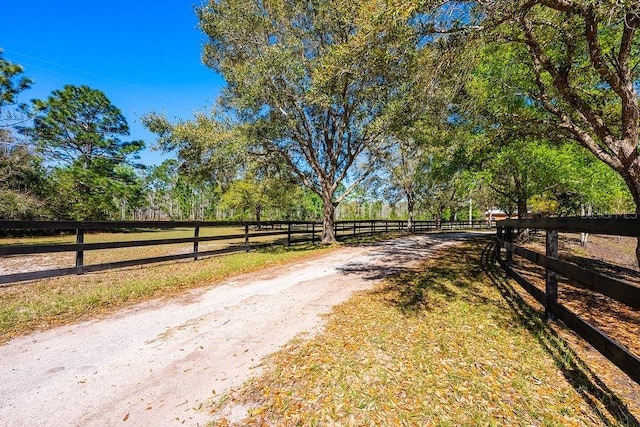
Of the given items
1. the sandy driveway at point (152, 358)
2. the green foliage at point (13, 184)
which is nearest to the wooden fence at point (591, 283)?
the sandy driveway at point (152, 358)

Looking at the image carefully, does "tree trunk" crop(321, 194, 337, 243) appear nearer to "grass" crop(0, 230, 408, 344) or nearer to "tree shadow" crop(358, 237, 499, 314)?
"grass" crop(0, 230, 408, 344)

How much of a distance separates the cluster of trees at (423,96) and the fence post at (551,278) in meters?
2.47

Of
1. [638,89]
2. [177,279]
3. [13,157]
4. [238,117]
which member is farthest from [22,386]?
[13,157]

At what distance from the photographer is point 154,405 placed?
7.66ft

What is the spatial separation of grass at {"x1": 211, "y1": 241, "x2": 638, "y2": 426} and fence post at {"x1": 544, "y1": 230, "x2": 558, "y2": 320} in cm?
32

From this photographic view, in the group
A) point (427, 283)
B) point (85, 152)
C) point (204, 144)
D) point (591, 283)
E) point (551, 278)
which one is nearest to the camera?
point (591, 283)

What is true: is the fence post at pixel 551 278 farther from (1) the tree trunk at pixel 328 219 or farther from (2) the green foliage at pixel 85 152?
(2) the green foliage at pixel 85 152

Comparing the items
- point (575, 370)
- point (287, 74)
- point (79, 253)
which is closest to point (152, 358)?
point (575, 370)

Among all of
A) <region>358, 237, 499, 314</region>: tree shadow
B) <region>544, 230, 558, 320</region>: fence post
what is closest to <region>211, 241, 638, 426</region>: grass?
<region>544, 230, 558, 320</region>: fence post

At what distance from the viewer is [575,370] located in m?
2.80

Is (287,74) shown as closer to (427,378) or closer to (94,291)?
(94,291)

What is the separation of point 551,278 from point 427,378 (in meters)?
2.55

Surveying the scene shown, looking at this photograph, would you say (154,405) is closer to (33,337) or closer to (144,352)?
(144,352)

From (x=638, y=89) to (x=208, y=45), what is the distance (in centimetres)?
A: 1484
